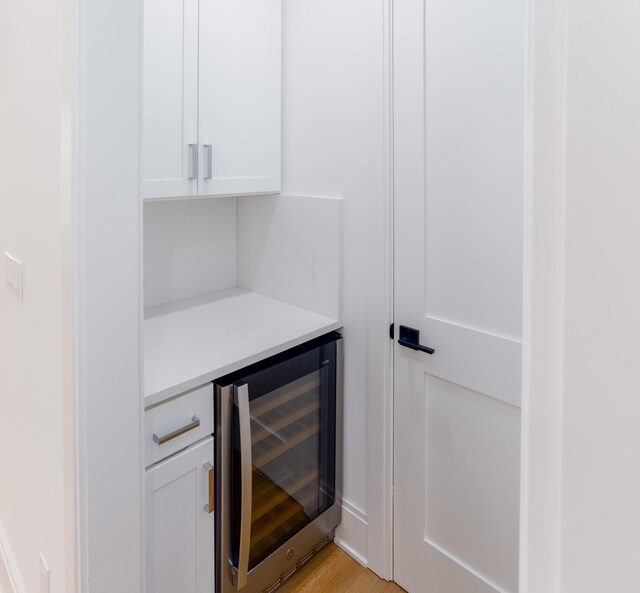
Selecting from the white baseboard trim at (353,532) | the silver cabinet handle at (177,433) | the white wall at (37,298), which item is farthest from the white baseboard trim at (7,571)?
the white baseboard trim at (353,532)

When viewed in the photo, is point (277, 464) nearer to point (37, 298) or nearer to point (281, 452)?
point (281, 452)

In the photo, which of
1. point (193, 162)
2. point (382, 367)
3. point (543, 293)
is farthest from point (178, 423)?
point (543, 293)

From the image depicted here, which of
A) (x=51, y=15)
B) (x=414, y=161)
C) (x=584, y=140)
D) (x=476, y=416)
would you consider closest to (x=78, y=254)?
(x=51, y=15)

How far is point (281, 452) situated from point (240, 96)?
1246 millimetres

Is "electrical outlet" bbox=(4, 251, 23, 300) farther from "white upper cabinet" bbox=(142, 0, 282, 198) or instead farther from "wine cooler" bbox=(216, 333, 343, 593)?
"wine cooler" bbox=(216, 333, 343, 593)

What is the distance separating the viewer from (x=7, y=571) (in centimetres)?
170

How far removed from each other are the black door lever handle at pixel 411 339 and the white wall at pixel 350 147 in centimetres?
8

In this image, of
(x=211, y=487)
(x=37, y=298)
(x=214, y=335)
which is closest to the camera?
(x=37, y=298)

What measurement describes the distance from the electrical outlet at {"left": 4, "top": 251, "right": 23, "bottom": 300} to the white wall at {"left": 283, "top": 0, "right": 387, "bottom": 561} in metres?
0.96

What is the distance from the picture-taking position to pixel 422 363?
62.4 inches

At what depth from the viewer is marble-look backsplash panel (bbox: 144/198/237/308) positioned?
1.92 metres

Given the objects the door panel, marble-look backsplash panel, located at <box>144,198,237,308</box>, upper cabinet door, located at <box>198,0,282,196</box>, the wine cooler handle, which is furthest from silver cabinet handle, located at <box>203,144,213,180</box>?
the door panel

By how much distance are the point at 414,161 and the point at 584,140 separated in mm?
1208

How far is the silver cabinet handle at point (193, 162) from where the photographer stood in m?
1.64
